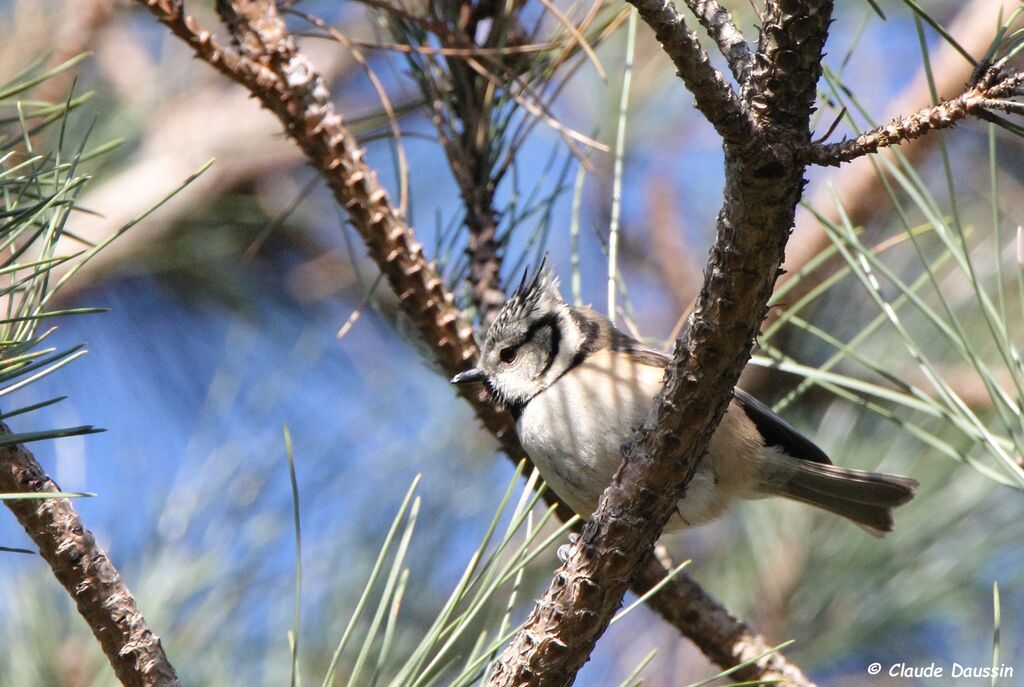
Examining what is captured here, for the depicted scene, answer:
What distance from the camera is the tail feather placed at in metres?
2.71

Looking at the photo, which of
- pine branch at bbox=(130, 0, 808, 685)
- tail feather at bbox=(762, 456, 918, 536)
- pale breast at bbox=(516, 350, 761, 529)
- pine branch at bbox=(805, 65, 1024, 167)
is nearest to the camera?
pine branch at bbox=(805, 65, 1024, 167)

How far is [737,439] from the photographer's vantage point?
2.64m

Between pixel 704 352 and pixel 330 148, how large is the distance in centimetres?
99

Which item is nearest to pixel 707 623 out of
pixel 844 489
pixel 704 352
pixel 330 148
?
pixel 844 489

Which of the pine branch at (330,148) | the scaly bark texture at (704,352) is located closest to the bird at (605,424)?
the pine branch at (330,148)

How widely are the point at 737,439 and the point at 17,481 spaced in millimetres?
1755

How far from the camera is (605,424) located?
248 centimetres

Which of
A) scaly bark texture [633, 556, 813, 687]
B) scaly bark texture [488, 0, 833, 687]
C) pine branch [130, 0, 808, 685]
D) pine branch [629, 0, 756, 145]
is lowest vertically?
scaly bark texture [633, 556, 813, 687]

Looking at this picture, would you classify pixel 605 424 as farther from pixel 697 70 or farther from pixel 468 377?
pixel 697 70

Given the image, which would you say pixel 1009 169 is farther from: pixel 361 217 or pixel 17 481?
pixel 17 481

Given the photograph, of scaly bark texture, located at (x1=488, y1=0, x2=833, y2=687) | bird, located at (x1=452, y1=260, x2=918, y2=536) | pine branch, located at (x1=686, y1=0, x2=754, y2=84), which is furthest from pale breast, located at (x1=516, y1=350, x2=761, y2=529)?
pine branch, located at (x1=686, y1=0, x2=754, y2=84)

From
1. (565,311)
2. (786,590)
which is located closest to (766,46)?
Answer: (565,311)

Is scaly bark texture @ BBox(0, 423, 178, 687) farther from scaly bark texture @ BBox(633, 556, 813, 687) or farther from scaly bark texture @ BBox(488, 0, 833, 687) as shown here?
scaly bark texture @ BBox(633, 556, 813, 687)

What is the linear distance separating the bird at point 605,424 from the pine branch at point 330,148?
0.20 metres
